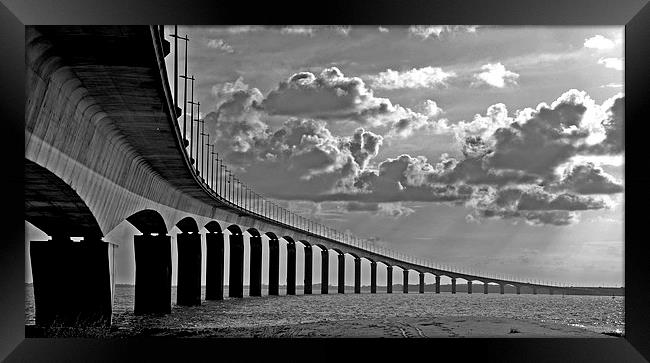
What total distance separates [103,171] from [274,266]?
70017mm

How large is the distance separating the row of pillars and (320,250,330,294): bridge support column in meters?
27.1

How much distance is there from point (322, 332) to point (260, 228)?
58649mm

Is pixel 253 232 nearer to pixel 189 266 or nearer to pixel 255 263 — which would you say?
pixel 255 263

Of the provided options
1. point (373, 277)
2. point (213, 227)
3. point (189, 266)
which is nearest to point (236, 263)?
point (213, 227)

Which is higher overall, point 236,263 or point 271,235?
point 271,235

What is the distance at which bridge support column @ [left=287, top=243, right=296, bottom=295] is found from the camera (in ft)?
353

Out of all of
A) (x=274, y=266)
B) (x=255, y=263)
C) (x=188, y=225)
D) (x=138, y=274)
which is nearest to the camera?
(x=138, y=274)

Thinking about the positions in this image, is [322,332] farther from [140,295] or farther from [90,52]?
[140,295]

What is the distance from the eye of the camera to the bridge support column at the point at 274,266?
328 feet

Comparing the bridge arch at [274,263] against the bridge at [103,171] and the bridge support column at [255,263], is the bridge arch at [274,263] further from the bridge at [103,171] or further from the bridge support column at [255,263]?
the bridge at [103,171]

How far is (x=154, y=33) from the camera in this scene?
23.3 meters

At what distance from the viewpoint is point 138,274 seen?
52.0m

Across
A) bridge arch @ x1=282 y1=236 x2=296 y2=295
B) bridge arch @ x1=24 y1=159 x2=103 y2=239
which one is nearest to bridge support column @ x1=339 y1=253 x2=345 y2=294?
bridge arch @ x1=282 y1=236 x2=296 y2=295
